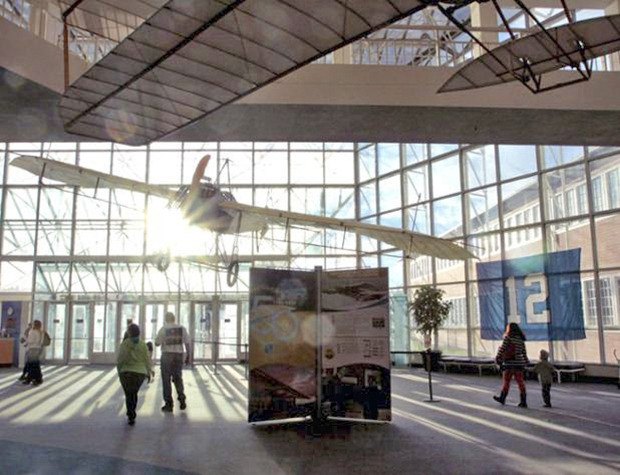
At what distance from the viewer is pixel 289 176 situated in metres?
23.5

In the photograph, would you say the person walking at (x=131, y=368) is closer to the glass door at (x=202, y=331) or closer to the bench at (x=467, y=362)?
the bench at (x=467, y=362)

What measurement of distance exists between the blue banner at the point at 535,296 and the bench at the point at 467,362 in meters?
0.88

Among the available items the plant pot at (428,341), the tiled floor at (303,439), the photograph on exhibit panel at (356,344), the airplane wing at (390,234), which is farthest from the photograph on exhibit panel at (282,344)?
the plant pot at (428,341)

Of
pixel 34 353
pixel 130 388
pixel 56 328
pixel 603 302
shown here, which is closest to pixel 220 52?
pixel 130 388

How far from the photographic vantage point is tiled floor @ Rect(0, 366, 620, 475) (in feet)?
19.6

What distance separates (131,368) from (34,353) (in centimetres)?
651

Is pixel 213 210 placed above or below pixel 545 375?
above

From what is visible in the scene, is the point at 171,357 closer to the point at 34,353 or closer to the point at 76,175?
the point at 76,175

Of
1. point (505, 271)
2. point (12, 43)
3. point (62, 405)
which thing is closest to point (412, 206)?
point (505, 271)

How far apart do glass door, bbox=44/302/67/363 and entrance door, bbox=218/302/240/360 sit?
5.88 m

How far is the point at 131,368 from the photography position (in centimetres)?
840

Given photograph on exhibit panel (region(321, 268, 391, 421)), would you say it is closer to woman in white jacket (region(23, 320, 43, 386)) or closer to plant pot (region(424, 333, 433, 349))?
woman in white jacket (region(23, 320, 43, 386))

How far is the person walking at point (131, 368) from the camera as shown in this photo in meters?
8.35

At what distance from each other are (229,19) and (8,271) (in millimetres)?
20343
